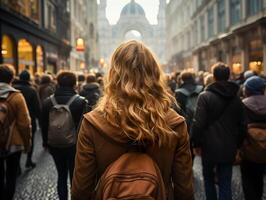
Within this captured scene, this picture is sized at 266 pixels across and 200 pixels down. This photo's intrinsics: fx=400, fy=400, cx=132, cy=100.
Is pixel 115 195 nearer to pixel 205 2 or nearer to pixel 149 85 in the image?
pixel 149 85

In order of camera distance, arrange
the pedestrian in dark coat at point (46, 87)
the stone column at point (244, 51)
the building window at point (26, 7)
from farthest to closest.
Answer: the stone column at point (244, 51) < the building window at point (26, 7) < the pedestrian in dark coat at point (46, 87)

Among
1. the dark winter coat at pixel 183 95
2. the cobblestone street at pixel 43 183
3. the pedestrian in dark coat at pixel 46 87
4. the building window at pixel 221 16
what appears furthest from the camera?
the building window at pixel 221 16

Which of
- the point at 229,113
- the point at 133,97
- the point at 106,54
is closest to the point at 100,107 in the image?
the point at 133,97

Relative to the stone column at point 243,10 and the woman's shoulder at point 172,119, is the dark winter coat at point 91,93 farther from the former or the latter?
the stone column at point 243,10

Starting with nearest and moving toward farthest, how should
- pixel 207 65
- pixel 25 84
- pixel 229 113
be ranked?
pixel 229 113 → pixel 25 84 → pixel 207 65

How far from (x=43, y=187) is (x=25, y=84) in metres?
2.37

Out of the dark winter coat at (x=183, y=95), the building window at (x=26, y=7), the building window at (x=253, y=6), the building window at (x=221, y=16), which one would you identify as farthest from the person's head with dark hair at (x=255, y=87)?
the building window at (x=221, y=16)

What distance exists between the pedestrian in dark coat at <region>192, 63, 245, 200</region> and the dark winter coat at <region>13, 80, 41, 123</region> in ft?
13.6

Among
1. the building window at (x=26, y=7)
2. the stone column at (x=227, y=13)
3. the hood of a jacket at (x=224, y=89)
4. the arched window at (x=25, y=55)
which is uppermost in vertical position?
the stone column at (x=227, y=13)

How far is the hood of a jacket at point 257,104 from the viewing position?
16.8 ft

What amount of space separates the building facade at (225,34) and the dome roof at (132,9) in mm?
73791

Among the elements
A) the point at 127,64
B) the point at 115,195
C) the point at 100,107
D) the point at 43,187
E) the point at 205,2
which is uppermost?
the point at 205,2

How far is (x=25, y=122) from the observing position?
5.20 metres

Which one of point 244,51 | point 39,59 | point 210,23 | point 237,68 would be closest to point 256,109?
point 244,51
